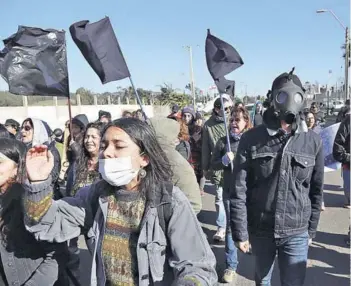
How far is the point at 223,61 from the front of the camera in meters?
4.44

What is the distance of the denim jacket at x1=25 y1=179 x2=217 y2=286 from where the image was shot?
160 centimetres

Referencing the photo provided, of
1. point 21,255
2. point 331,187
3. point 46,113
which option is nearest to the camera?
point 21,255

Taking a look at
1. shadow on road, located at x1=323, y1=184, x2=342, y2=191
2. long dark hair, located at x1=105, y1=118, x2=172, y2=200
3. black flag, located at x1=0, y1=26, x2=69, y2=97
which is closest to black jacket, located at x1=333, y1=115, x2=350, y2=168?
shadow on road, located at x1=323, y1=184, x2=342, y2=191

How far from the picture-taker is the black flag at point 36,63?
16.5ft

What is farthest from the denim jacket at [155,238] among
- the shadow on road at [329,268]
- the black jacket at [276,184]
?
the shadow on road at [329,268]

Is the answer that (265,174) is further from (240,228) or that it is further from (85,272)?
(85,272)

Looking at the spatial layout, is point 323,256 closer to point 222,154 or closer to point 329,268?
point 329,268

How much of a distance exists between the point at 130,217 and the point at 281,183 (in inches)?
52.9

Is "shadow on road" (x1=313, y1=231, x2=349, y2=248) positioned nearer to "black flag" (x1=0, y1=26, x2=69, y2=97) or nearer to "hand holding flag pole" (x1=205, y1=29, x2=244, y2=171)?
"hand holding flag pole" (x1=205, y1=29, x2=244, y2=171)

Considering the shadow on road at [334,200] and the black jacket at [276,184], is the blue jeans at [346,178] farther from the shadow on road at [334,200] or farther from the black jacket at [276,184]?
Answer: the black jacket at [276,184]

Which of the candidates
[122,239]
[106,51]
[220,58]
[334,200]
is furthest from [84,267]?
[334,200]

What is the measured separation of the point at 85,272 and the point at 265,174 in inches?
104

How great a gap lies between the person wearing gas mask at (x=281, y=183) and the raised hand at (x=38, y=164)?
1491 mm

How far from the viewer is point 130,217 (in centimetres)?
179
